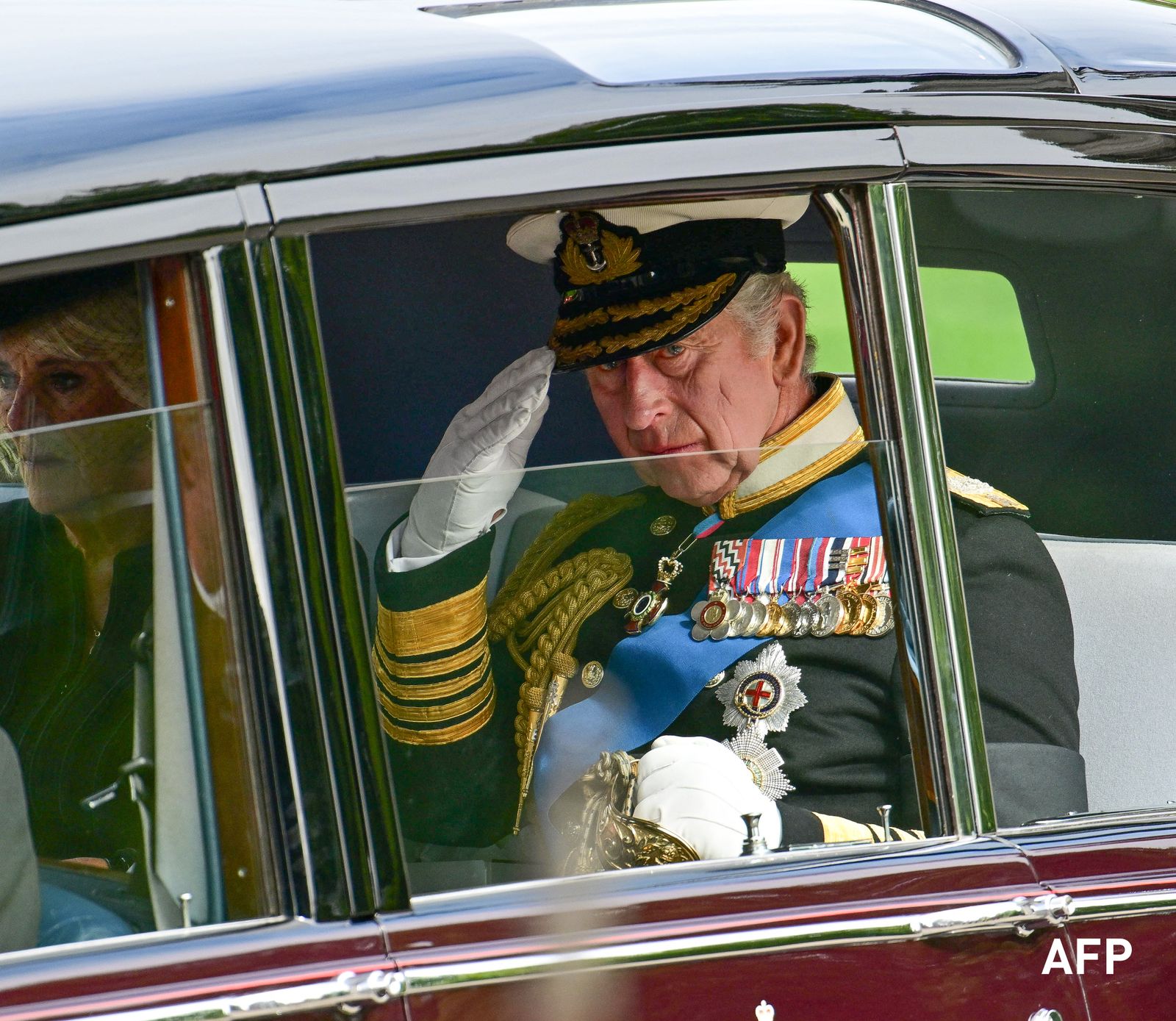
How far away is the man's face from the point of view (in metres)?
2.21

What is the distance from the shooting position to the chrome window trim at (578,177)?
133cm

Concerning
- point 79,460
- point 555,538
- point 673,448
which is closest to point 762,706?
point 555,538

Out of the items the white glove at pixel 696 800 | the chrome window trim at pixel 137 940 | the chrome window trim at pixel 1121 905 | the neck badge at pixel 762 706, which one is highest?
the neck badge at pixel 762 706

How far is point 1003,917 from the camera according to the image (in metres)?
1.46

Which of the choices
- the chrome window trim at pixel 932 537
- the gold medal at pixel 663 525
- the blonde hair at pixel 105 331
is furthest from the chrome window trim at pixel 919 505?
the blonde hair at pixel 105 331

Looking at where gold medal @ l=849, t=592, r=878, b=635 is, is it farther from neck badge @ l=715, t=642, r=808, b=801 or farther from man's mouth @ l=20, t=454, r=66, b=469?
man's mouth @ l=20, t=454, r=66, b=469

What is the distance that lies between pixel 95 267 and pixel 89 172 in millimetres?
81

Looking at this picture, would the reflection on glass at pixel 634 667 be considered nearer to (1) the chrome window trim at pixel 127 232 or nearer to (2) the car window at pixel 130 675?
(2) the car window at pixel 130 675

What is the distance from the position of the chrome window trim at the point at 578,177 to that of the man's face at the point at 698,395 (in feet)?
2.37

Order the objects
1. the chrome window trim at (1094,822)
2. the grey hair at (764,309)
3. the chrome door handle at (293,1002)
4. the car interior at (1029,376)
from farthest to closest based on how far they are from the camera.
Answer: the car interior at (1029,376), the grey hair at (764,309), the chrome window trim at (1094,822), the chrome door handle at (293,1002)

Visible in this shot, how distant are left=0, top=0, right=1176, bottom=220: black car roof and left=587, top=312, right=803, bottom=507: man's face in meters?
0.59

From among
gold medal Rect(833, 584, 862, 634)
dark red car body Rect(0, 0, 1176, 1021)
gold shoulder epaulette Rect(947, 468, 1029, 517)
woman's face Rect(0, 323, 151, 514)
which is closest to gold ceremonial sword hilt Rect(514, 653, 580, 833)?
dark red car body Rect(0, 0, 1176, 1021)

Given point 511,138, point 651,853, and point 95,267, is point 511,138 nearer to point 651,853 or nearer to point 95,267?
point 95,267

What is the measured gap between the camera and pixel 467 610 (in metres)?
1.50
